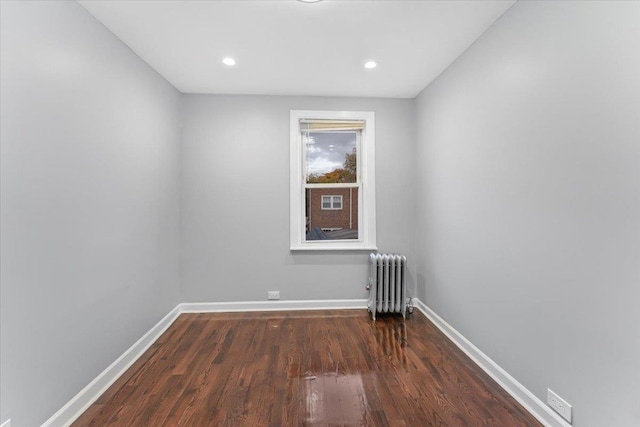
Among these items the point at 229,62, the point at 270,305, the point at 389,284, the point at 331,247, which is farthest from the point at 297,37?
the point at 270,305

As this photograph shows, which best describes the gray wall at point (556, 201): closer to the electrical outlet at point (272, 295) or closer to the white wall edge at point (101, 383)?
the electrical outlet at point (272, 295)

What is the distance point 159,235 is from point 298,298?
1704 mm

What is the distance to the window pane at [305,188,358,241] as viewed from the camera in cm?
377

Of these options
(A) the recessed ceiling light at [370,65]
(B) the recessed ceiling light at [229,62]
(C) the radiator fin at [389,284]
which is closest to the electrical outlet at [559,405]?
(C) the radiator fin at [389,284]

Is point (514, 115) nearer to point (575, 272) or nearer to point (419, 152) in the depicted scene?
point (575, 272)

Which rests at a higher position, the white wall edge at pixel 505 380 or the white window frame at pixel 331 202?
the white window frame at pixel 331 202

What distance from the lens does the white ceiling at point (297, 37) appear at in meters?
1.97

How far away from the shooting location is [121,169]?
2.34 m

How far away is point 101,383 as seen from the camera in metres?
2.06

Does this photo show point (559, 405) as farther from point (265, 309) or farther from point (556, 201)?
point (265, 309)

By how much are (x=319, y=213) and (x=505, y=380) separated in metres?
2.48

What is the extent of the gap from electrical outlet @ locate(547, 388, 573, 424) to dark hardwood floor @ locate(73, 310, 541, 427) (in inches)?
7.2

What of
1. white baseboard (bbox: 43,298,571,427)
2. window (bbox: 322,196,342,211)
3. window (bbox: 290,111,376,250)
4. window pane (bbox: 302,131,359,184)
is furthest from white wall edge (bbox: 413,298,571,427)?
window pane (bbox: 302,131,359,184)

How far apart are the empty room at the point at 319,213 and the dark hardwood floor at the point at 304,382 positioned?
2 cm
